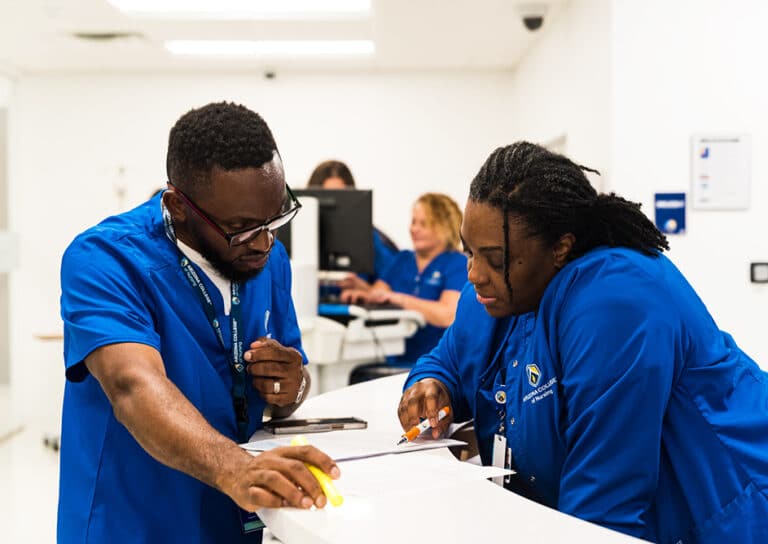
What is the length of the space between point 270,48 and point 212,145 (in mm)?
4265

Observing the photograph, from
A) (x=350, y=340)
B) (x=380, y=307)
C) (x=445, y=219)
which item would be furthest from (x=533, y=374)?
(x=445, y=219)

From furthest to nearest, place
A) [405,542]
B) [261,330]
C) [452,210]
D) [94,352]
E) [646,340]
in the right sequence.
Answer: [452,210] < [261,330] < [94,352] < [646,340] < [405,542]

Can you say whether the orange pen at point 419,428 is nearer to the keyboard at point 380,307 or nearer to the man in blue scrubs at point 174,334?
the man in blue scrubs at point 174,334

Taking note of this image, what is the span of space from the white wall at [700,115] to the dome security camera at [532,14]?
96 centimetres

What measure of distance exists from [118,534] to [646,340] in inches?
33.3

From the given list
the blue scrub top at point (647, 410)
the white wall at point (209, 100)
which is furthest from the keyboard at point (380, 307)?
the white wall at point (209, 100)

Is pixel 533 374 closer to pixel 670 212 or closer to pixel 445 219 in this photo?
pixel 670 212

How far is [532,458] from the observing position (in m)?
1.18

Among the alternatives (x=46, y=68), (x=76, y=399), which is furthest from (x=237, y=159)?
(x=46, y=68)

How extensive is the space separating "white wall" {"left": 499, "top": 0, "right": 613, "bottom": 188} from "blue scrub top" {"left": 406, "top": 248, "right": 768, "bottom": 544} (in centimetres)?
194

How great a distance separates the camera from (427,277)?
12.6 feet

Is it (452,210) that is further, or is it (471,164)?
(471,164)

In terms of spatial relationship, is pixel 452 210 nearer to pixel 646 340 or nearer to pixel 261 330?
pixel 261 330

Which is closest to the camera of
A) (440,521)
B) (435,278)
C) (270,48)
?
(440,521)
